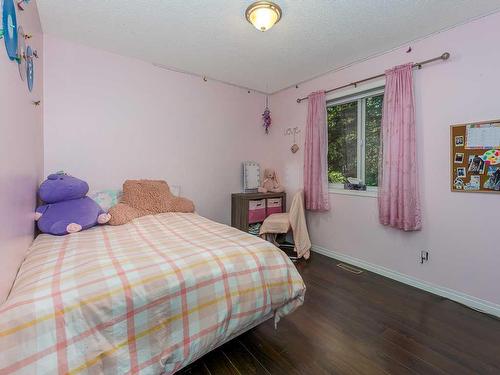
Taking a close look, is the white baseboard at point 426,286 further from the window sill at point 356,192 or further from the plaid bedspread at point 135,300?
the plaid bedspread at point 135,300

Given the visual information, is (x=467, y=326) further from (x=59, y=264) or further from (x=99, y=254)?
(x=59, y=264)

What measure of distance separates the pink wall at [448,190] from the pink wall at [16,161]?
2.86 metres

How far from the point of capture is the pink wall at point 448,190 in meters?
1.84

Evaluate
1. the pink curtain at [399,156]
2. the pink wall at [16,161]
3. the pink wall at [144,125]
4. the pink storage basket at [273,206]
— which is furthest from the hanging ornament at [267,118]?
the pink wall at [16,161]

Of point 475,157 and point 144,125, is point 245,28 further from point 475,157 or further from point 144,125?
point 475,157

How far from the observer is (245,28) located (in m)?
2.00

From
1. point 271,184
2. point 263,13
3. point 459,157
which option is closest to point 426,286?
point 459,157

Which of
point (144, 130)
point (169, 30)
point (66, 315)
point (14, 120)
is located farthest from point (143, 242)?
point (169, 30)

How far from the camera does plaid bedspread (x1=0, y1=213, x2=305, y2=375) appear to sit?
2.60ft

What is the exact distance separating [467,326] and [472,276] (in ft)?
1.52

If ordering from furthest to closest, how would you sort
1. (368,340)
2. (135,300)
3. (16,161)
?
(368,340)
(16,161)
(135,300)

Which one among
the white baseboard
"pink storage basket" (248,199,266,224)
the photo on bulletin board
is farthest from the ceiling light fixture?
the white baseboard

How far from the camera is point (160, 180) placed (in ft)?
8.86

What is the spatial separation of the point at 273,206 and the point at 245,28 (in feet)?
7.11
